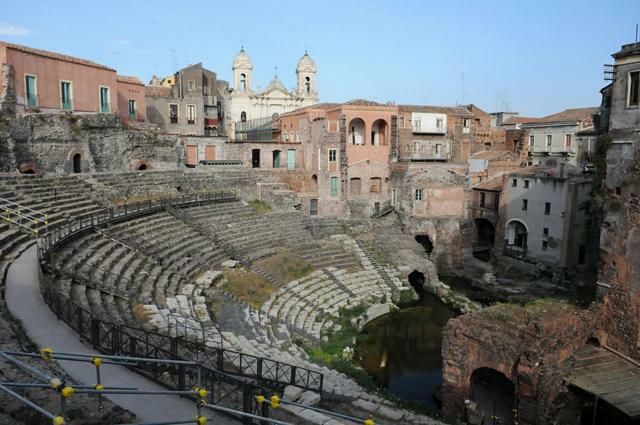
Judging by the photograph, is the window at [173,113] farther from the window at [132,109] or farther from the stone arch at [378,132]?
the stone arch at [378,132]

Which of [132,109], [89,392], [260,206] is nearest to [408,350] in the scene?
[260,206]

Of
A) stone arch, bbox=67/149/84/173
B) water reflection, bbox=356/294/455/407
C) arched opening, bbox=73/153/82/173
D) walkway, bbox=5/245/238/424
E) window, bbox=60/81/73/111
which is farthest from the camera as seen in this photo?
window, bbox=60/81/73/111

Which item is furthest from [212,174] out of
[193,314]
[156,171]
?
[193,314]

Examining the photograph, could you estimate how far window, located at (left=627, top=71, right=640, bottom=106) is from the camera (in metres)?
15.7

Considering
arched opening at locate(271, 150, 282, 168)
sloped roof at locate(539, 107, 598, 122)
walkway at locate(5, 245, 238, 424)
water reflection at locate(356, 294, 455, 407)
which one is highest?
sloped roof at locate(539, 107, 598, 122)

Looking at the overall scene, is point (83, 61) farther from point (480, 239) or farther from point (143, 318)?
point (480, 239)

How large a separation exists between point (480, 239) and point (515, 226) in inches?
171

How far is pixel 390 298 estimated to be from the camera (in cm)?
2662

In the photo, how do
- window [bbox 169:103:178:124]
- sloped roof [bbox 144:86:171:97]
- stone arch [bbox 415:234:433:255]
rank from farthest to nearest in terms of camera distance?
window [bbox 169:103:178:124], sloped roof [bbox 144:86:171:97], stone arch [bbox 415:234:433:255]

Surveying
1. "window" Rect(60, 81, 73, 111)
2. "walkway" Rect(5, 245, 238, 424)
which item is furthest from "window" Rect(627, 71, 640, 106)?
"window" Rect(60, 81, 73, 111)

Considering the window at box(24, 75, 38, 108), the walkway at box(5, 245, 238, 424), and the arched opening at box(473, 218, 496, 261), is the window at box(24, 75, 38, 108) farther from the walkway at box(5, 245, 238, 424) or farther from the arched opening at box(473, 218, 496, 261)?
the arched opening at box(473, 218, 496, 261)

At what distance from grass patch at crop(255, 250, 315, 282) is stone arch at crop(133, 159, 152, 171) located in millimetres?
12614

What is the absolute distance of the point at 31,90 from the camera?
27922 mm

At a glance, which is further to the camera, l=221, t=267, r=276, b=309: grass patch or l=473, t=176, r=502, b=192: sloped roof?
l=473, t=176, r=502, b=192: sloped roof
